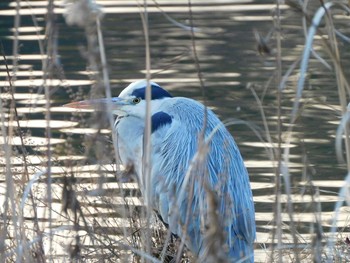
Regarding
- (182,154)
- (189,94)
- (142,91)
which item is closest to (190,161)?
(182,154)

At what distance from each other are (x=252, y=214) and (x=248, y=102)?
4690 mm

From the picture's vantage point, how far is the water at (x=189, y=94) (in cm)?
428

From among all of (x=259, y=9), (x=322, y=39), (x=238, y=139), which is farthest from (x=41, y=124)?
(x=259, y=9)

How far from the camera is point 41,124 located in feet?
27.3

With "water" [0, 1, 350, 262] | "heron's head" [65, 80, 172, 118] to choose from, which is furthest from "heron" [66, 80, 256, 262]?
"water" [0, 1, 350, 262]

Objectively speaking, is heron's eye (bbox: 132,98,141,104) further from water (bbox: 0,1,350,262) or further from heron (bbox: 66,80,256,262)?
water (bbox: 0,1,350,262)

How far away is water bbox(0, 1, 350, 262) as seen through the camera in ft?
14.0

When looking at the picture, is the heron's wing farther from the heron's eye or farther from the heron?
the heron's eye

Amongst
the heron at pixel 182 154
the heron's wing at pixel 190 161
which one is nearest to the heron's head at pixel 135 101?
the heron at pixel 182 154

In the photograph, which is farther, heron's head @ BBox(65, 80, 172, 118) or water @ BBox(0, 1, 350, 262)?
heron's head @ BBox(65, 80, 172, 118)

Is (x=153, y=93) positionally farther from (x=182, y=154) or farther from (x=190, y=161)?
(x=190, y=161)

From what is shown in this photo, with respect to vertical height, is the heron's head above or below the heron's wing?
above

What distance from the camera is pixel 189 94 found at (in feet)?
30.7

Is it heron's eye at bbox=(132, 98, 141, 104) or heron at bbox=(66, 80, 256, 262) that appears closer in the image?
heron at bbox=(66, 80, 256, 262)
